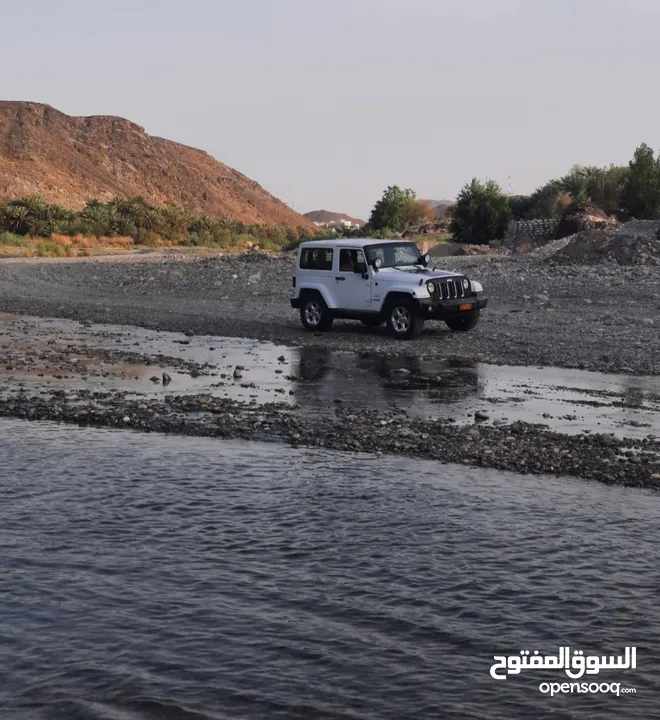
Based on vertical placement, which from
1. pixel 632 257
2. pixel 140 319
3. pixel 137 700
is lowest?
Answer: pixel 137 700

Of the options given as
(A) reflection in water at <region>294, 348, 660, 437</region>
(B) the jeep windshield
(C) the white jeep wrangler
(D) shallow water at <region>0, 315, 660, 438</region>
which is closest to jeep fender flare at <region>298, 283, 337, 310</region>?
(C) the white jeep wrangler

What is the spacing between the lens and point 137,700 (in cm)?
538

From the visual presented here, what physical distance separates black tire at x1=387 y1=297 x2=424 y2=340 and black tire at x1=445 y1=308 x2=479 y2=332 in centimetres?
108

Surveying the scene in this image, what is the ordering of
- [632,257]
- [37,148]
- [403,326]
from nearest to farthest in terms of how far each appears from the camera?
[403,326], [632,257], [37,148]

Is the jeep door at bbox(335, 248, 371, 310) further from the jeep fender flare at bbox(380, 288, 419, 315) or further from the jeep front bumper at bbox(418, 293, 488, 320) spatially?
the jeep front bumper at bbox(418, 293, 488, 320)

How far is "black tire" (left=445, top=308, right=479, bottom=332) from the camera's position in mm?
20594

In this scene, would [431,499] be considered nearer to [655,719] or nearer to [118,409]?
[655,719]

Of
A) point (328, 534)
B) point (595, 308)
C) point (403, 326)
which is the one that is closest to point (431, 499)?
point (328, 534)

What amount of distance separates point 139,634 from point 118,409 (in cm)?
686

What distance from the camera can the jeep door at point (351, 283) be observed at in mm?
20141

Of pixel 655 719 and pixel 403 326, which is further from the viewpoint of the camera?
pixel 403 326

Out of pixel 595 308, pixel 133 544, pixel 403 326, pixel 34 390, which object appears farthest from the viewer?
pixel 595 308

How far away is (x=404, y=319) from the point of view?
19.8 m

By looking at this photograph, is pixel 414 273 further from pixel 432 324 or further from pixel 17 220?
pixel 17 220
